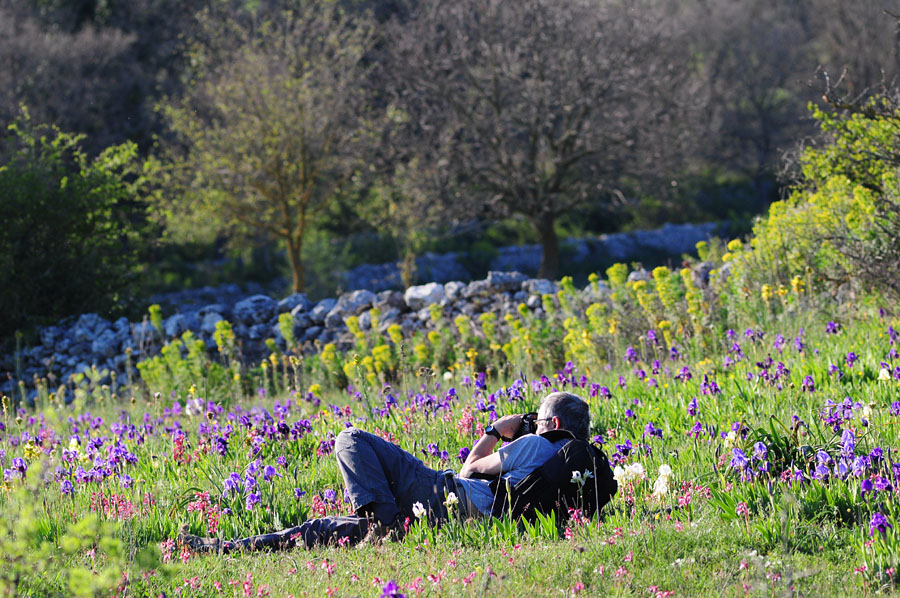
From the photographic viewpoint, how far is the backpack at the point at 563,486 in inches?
152

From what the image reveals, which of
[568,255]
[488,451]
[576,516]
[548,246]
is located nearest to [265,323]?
[488,451]

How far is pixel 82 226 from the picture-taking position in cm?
1309

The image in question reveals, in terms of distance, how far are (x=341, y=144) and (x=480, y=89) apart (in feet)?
10.7

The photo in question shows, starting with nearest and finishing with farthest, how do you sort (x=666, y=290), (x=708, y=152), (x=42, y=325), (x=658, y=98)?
(x=666, y=290)
(x=42, y=325)
(x=658, y=98)
(x=708, y=152)

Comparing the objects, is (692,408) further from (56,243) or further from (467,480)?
(56,243)

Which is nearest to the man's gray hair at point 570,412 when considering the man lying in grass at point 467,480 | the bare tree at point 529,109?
the man lying in grass at point 467,480

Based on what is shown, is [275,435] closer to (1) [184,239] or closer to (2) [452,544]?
(2) [452,544]

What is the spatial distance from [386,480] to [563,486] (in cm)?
86

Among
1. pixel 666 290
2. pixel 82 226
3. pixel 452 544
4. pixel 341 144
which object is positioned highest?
pixel 341 144

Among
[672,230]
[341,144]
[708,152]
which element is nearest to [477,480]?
[341,144]

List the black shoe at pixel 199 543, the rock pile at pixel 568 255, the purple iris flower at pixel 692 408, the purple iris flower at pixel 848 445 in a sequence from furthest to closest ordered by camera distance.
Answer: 1. the rock pile at pixel 568 255
2. the purple iris flower at pixel 692 408
3. the black shoe at pixel 199 543
4. the purple iris flower at pixel 848 445

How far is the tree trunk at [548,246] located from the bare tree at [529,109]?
0.03m

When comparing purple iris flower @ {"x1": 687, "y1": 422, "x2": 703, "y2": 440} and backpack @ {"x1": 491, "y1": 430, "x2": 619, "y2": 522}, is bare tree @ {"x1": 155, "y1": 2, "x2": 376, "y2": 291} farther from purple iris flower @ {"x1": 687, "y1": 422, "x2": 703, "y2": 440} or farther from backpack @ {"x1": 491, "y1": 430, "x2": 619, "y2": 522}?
backpack @ {"x1": 491, "y1": 430, "x2": 619, "y2": 522}

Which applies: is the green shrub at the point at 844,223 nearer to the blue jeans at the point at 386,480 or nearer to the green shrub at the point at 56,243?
the blue jeans at the point at 386,480
